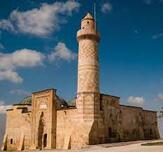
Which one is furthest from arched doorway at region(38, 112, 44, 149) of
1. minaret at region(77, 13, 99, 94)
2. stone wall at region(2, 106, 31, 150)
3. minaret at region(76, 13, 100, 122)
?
minaret at region(77, 13, 99, 94)

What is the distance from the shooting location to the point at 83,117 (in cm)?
3023

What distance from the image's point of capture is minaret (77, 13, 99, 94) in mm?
31047

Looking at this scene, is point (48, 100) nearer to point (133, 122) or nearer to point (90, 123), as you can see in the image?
point (90, 123)

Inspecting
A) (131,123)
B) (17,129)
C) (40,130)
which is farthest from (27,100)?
(131,123)

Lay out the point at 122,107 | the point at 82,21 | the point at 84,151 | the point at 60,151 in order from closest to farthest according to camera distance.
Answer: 1. the point at 84,151
2. the point at 60,151
3. the point at 82,21
4. the point at 122,107

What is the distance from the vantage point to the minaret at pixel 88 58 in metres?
31.0

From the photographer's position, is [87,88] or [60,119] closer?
[87,88]

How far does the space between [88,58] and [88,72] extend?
1430 mm

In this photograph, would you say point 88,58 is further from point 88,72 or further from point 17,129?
point 17,129

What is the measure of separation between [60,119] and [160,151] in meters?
14.2

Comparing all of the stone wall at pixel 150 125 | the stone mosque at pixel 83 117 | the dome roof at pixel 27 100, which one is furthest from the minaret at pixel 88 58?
the stone wall at pixel 150 125

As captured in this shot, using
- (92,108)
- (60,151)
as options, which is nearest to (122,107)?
(92,108)

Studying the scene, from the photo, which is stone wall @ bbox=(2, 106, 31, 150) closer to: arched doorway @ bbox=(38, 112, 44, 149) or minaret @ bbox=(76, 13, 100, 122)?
arched doorway @ bbox=(38, 112, 44, 149)

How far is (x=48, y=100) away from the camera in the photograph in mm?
34281
